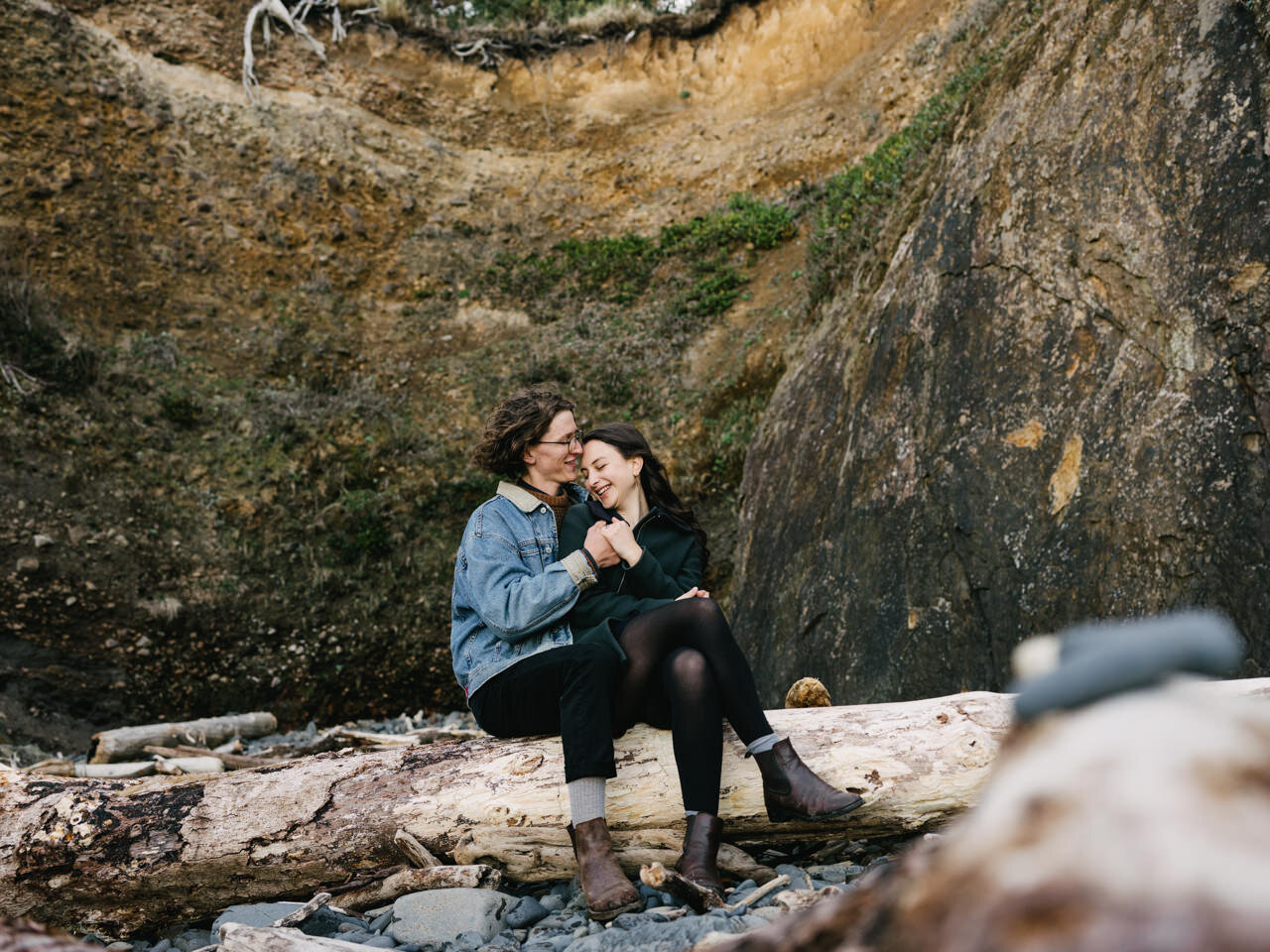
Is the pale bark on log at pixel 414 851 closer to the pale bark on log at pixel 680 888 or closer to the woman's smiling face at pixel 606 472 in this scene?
the pale bark on log at pixel 680 888

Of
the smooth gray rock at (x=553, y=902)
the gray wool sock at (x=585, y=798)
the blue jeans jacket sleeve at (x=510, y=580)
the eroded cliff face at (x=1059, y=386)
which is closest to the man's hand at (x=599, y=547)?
the blue jeans jacket sleeve at (x=510, y=580)

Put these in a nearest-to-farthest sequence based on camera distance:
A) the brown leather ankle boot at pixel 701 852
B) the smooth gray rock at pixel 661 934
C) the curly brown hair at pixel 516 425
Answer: the smooth gray rock at pixel 661 934 < the brown leather ankle boot at pixel 701 852 < the curly brown hair at pixel 516 425

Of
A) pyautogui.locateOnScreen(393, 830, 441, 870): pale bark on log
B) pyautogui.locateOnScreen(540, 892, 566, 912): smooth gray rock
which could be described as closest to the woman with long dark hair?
pyautogui.locateOnScreen(540, 892, 566, 912): smooth gray rock

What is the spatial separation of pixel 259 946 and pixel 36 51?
15903 mm

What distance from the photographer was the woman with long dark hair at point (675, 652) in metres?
3.07

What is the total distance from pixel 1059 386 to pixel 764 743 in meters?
2.81

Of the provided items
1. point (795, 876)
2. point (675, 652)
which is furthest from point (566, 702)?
point (795, 876)

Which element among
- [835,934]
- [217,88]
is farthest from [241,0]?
[835,934]

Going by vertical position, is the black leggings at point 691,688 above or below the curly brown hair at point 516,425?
below

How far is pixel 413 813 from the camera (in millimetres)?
3359

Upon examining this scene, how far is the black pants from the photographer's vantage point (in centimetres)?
312

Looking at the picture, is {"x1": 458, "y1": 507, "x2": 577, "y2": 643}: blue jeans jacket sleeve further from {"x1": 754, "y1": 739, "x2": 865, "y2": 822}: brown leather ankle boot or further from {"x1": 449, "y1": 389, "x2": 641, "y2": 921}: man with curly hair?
{"x1": 754, "y1": 739, "x2": 865, "y2": 822}: brown leather ankle boot

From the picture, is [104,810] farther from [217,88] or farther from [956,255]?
[217,88]

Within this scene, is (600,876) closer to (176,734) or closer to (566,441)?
(566,441)
